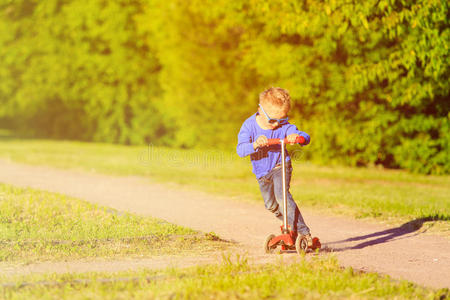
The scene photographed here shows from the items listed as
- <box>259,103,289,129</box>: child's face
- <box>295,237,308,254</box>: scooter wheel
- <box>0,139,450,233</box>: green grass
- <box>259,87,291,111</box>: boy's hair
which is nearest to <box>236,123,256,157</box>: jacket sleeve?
<box>259,103,289,129</box>: child's face

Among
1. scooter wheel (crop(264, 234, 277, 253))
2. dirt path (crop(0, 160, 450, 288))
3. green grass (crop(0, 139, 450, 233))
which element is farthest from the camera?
green grass (crop(0, 139, 450, 233))

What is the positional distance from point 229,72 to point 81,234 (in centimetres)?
1301

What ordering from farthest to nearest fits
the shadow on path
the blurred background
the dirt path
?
the blurred background
the shadow on path
the dirt path

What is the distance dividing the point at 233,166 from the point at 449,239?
10535 millimetres

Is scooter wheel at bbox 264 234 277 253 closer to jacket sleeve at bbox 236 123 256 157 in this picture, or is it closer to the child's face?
jacket sleeve at bbox 236 123 256 157

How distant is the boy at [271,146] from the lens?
247 inches

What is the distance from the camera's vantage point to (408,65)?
13.5 metres

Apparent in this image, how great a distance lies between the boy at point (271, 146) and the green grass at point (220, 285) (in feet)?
3.23

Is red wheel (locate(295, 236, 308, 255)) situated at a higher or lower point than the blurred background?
lower

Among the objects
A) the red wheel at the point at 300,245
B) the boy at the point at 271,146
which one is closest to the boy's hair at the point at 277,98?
the boy at the point at 271,146

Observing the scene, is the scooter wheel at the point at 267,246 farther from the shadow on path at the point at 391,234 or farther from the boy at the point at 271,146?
the shadow on path at the point at 391,234

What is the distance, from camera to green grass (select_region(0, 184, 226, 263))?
21.0ft

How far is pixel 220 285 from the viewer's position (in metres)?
4.93

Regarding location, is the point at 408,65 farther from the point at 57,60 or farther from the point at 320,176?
the point at 57,60
